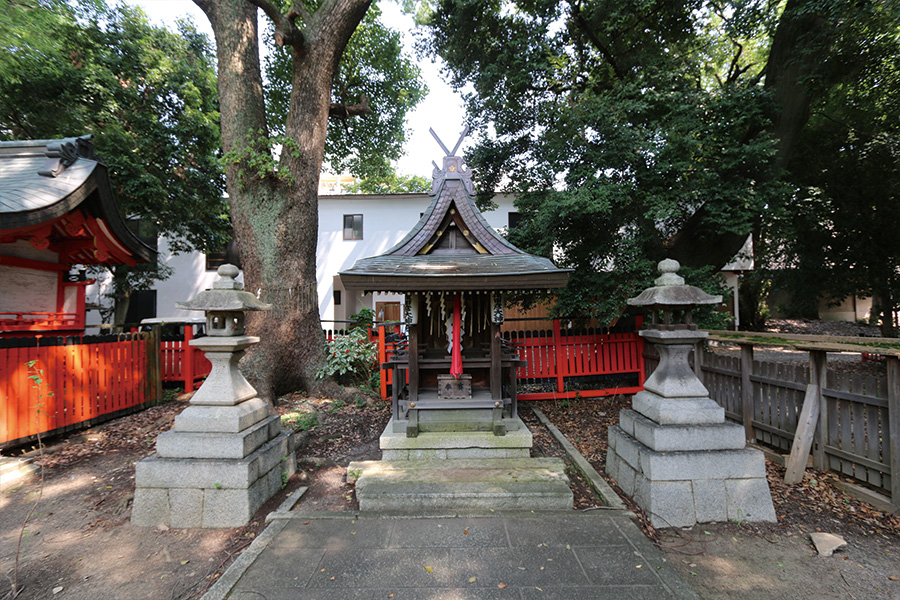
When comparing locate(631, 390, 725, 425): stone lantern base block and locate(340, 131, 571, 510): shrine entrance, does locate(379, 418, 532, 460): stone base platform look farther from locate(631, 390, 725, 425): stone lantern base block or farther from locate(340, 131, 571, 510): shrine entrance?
locate(631, 390, 725, 425): stone lantern base block

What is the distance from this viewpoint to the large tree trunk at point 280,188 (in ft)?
23.2

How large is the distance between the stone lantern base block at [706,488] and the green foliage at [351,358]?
5995 millimetres

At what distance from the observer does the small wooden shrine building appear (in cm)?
442

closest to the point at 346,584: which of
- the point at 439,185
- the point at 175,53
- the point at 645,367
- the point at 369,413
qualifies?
the point at 369,413

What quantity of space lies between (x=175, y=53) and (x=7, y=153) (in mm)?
5798

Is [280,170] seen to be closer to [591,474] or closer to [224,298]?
[224,298]

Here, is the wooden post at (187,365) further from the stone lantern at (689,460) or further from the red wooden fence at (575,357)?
the stone lantern at (689,460)

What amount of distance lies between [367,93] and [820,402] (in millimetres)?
13807

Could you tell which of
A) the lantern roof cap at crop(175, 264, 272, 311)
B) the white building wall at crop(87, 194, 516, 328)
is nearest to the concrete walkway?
the lantern roof cap at crop(175, 264, 272, 311)

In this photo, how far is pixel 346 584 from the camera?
271 centimetres

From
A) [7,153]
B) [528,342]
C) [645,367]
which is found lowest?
[645,367]

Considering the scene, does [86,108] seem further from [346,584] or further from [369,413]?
[346,584]

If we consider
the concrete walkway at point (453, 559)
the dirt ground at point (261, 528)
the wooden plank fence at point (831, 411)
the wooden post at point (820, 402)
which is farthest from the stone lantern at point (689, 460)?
the wooden post at point (820, 402)

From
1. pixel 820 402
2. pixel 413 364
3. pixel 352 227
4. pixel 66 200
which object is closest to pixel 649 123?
pixel 820 402
